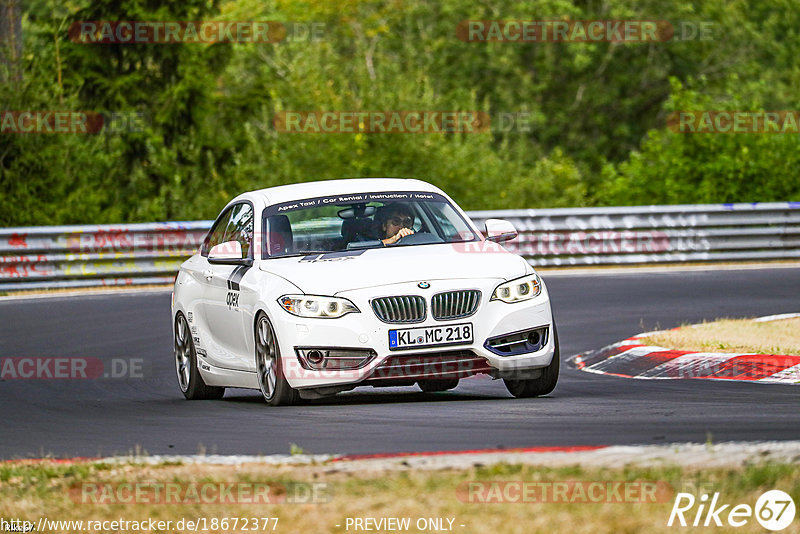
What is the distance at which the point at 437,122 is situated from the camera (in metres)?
31.4

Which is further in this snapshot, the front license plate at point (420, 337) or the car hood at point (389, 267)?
the car hood at point (389, 267)

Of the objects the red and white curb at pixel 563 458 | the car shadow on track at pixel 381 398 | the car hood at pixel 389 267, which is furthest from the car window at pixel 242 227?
the red and white curb at pixel 563 458

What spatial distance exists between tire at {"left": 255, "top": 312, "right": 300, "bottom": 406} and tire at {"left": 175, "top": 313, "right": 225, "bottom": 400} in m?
1.43

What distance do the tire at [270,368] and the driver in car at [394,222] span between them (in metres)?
1.14

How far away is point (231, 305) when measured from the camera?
1112 centimetres

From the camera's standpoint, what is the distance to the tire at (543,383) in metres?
10.4

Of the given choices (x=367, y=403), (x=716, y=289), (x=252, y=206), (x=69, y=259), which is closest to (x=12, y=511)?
(x=367, y=403)

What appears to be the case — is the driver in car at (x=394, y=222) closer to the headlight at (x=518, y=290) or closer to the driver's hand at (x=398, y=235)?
the driver's hand at (x=398, y=235)

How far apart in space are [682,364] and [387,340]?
3.16 metres

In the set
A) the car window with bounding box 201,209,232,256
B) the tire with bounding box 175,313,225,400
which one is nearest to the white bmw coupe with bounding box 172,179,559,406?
the tire with bounding box 175,313,225,400

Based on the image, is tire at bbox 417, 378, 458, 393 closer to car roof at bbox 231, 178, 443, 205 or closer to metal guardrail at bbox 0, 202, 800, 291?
car roof at bbox 231, 178, 443, 205

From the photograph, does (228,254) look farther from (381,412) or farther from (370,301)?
(381,412)

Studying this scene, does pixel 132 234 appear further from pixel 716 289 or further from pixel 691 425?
pixel 691 425

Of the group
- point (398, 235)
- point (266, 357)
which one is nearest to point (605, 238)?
point (398, 235)
